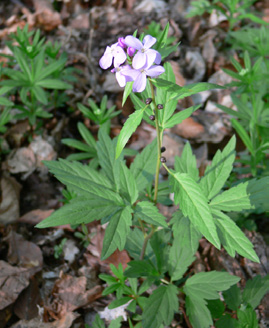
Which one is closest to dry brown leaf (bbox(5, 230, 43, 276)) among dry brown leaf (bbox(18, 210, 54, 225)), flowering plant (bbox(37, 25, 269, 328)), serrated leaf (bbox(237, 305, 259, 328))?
dry brown leaf (bbox(18, 210, 54, 225))

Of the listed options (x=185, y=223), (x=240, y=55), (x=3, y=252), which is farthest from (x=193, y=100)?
(x=3, y=252)

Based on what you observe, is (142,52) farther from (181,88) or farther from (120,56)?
(181,88)

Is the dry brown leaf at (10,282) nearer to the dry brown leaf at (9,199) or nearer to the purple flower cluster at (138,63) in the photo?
the dry brown leaf at (9,199)

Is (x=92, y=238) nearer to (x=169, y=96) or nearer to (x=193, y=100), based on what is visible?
(x=169, y=96)

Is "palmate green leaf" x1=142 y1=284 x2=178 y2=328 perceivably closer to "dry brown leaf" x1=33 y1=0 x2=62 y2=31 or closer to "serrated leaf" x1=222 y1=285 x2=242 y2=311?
"serrated leaf" x1=222 y1=285 x2=242 y2=311

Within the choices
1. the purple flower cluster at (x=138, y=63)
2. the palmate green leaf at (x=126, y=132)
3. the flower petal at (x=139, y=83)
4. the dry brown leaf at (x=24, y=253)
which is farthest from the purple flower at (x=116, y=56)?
the dry brown leaf at (x=24, y=253)
